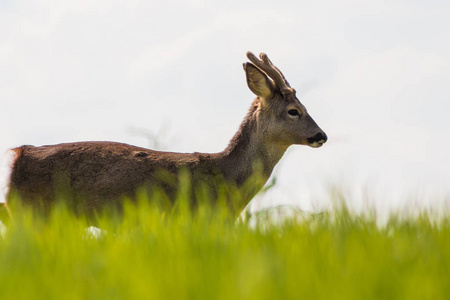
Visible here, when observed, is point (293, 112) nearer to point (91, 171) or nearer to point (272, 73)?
point (272, 73)

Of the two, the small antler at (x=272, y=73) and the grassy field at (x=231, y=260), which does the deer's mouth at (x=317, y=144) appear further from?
the grassy field at (x=231, y=260)

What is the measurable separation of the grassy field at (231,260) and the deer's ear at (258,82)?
123 inches

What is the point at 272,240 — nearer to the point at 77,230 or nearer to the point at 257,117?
the point at 77,230

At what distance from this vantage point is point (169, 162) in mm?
6875

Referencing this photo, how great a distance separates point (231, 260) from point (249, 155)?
406 cm

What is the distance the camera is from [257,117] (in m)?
7.12

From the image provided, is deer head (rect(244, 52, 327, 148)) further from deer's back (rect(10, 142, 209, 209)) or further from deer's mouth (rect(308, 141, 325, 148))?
deer's back (rect(10, 142, 209, 209))

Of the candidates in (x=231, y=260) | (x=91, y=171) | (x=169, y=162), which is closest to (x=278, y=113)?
(x=169, y=162)

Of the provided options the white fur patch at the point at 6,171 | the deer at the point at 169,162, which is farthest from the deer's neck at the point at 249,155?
the white fur patch at the point at 6,171

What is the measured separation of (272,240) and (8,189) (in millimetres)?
4371

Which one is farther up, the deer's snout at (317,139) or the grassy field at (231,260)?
the deer's snout at (317,139)

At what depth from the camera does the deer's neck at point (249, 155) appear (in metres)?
6.97

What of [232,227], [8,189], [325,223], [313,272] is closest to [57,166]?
[8,189]

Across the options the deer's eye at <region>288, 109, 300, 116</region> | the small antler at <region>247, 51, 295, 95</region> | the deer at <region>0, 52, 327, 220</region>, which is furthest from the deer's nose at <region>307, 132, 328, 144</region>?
the small antler at <region>247, 51, 295, 95</region>
